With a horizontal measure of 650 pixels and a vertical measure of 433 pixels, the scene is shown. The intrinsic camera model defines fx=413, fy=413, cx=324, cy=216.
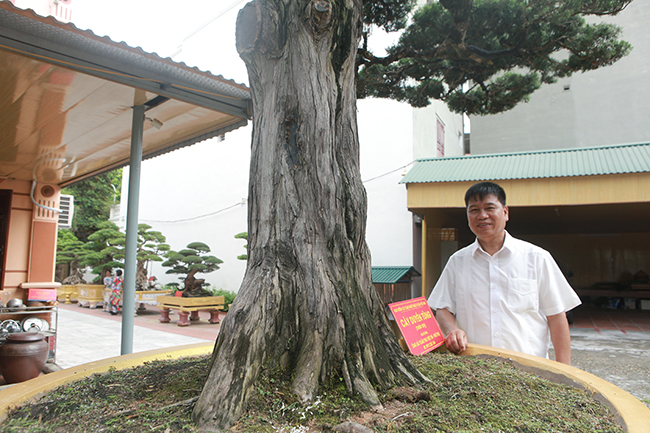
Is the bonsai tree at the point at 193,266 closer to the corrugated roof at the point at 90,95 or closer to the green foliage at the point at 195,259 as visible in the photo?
the green foliage at the point at 195,259

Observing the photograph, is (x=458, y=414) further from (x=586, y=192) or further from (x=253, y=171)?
(x=586, y=192)

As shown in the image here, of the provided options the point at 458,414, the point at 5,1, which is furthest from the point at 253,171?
the point at 5,1

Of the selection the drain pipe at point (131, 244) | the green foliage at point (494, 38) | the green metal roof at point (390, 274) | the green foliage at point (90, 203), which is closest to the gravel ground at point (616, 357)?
the green metal roof at point (390, 274)

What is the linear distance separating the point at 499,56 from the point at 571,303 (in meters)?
4.04

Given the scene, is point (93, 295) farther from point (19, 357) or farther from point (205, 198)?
point (19, 357)

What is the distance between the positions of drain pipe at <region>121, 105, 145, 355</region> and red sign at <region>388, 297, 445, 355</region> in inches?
105

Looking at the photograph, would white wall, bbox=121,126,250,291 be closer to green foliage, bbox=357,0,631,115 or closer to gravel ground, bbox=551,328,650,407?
green foliage, bbox=357,0,631,115

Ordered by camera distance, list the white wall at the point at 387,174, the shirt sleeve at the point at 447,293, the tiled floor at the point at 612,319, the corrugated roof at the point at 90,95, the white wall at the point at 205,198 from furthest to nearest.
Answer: the white wall at the point at 205,198 → the white wall at the point at 387,174 → the tiled floor at the point at 612,319 → the corrugated roof at the point at 90,95 → the shirt sleeve at the point at 447,293

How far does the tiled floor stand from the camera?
916 centimetres

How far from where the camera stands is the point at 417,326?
2004mm

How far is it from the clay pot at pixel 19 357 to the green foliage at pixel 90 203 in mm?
15838

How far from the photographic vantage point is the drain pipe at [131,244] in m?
3.71

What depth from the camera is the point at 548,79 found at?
6055 mm

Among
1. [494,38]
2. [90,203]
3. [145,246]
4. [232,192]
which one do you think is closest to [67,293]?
[145,246]
